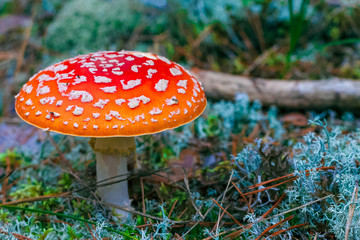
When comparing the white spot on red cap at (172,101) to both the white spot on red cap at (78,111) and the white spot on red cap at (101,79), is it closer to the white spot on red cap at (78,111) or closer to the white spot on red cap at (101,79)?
the white spot on red cap at (101,79)

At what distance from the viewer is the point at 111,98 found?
1.73 metres

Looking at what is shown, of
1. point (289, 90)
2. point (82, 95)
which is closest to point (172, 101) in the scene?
point (82, 95)

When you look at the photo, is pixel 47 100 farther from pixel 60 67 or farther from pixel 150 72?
pixel 150 72

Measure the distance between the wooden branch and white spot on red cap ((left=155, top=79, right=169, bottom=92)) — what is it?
2054 mm

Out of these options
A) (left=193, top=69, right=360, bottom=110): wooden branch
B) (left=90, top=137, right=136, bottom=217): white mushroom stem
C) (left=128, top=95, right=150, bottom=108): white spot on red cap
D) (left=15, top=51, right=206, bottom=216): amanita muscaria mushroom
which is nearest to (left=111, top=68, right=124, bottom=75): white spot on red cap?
(left=15, top=51, right=206, bottom=216): amanita muscaria mushroom

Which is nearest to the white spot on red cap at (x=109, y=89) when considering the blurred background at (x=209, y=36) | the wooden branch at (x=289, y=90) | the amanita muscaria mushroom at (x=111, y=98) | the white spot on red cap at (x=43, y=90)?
the amanita muscaria mushroom at (x=111, y=98)

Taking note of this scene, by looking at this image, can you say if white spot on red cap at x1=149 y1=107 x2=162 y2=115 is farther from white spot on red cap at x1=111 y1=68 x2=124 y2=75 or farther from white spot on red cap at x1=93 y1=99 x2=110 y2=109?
white spot on red cap at x1=111 y1=68 x2=124 y2=75

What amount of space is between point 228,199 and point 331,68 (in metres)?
3.07

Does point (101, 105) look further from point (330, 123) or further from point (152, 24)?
point (152, 24)

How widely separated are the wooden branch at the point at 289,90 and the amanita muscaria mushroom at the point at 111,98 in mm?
1824

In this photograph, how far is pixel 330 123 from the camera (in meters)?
3.33

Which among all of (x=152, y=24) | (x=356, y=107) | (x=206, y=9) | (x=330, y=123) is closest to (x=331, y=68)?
(x=356, y=107)

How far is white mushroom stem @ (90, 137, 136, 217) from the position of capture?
7.07 ft

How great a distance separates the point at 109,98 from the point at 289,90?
2.62 metres
